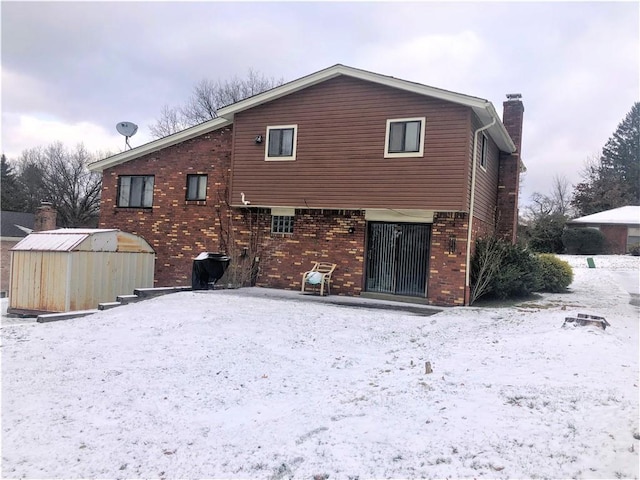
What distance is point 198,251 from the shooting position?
15055 millimetres

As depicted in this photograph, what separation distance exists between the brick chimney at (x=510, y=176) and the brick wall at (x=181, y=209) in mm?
9060

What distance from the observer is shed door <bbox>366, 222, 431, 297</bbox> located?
12.3 metres

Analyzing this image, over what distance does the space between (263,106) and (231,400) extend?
34.4 feet

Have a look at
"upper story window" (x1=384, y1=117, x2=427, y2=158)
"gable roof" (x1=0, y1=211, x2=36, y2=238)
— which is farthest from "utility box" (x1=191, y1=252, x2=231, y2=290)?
"gable roof" (x1=0, y1=211, x2=36, y2=238)

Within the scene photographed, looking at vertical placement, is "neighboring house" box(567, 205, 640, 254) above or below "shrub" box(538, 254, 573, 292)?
above

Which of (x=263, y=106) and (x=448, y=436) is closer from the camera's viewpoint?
(x=448, y=436)

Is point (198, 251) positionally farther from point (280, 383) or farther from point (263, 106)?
point (280, 383)

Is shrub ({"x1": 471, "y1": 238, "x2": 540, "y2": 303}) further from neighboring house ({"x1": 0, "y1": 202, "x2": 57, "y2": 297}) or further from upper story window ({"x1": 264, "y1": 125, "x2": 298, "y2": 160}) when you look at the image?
neighboring house ({"x1": 0, "y1": 202, "x2": 57, "y2": 297})

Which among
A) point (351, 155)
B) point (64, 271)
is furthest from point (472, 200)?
point (64, 271)

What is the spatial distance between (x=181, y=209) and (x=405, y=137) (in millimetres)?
7831

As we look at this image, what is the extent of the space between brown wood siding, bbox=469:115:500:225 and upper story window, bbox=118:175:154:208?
34.9 ft

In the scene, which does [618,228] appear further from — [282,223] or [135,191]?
[135,191]

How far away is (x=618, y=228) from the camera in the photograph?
31.9 m

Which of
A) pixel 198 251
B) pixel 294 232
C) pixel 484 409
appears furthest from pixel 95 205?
pixel 484 409
